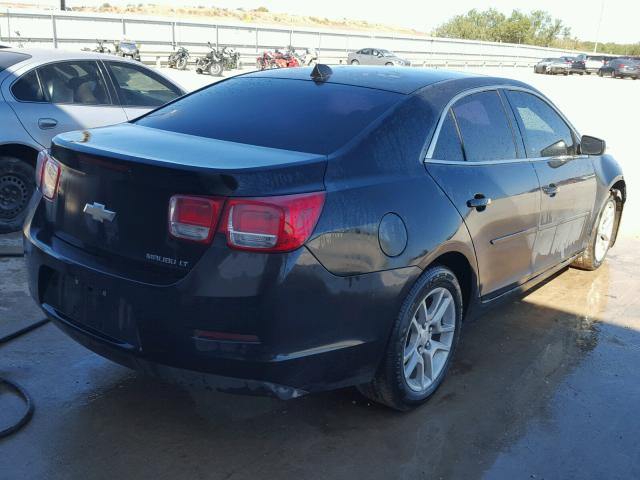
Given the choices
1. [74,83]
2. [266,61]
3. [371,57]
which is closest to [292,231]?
[74,83]

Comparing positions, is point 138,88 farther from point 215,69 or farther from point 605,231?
point 215,69

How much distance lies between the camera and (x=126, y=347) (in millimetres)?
2939

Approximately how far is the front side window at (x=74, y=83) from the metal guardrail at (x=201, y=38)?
2196 cm

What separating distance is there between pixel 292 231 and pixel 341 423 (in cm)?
120

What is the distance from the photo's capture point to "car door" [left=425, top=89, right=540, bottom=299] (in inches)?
144

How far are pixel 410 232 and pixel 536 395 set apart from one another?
1326 millimetres

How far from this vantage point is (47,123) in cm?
618

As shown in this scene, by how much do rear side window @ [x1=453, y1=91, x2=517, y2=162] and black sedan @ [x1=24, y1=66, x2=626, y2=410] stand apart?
0.5 inches

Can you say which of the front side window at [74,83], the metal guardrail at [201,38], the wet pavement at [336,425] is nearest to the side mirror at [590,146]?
the wet pavement at [336,425]

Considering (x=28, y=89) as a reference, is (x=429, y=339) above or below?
below

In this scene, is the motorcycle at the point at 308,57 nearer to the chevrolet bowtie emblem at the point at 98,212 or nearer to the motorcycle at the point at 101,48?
the motorcycle at the point at 101,48

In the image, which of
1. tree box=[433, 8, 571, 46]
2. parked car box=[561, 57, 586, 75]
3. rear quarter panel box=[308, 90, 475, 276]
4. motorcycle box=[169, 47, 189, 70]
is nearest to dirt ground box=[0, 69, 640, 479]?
rear quarter panel box=[308, 90, 475, 276]

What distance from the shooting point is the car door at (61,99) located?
6.09 m

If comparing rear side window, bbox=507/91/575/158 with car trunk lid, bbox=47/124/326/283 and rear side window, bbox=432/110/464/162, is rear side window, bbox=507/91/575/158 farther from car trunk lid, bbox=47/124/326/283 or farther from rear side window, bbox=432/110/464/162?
car trunk lid, bbox=47/124/326/283
